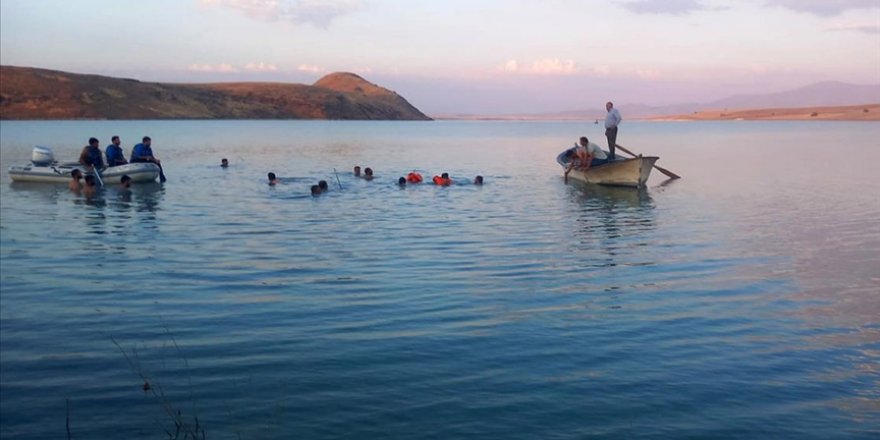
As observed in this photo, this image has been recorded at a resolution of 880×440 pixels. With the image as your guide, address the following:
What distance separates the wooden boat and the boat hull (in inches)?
610

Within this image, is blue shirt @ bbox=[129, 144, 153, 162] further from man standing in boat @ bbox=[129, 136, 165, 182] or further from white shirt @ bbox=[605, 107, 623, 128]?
white shirt @ bbox=[605, 107, 623, 128]

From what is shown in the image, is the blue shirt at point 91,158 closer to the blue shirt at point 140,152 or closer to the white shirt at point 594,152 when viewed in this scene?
the blue shirt at point 140,152

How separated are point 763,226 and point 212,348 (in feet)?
46.3

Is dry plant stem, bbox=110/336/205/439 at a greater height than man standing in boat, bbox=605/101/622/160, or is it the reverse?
man standing in boat, bbox=605/101/622/160

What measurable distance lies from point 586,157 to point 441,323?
20250 millimetres

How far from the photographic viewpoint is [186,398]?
7492 millimetres

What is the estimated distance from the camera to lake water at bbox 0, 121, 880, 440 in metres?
7.12

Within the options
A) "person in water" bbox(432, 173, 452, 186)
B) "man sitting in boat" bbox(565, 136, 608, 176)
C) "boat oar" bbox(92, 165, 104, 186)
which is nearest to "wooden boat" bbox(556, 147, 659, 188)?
"man sitting in boat" bbox(565, 136, 608, 176)

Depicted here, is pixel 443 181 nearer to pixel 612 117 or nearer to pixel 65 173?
pixel 612 117

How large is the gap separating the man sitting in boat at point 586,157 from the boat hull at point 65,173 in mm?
15113

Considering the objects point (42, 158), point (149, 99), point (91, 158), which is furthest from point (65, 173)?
point (149, 99)

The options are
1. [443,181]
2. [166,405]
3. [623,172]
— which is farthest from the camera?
[443,181]

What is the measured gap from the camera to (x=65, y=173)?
2770 centimetres

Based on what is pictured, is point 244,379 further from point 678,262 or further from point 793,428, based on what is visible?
point 678,262
